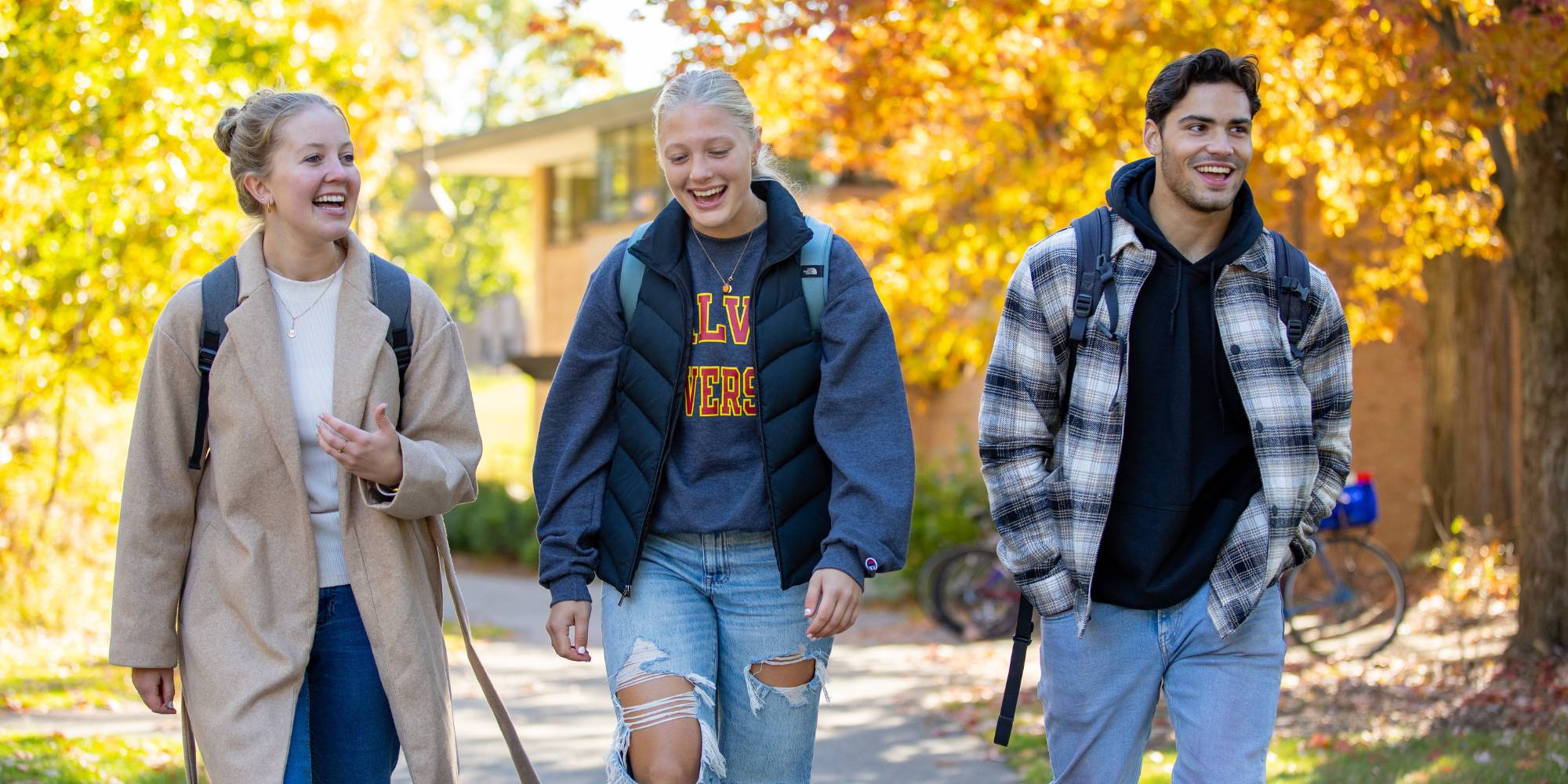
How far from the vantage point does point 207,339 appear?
11.7ft

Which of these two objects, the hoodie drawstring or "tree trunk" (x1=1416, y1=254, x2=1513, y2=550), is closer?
the hoodie drawstring

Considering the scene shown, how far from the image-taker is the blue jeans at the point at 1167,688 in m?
3.53

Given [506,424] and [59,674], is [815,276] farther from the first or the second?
[506,424]

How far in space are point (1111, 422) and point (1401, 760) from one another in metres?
4.02

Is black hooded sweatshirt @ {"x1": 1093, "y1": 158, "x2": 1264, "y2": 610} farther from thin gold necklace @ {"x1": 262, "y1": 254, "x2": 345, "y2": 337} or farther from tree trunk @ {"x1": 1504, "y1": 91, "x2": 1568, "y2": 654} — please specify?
tree trunk @ {"x1": 1504, "y1": 91, "x2": 1568, "y2": 654}

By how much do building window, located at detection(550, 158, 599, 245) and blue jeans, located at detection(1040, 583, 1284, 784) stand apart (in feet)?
86.5

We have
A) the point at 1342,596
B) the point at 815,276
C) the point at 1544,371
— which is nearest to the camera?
the point at 815,276

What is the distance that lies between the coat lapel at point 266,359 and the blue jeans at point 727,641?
0.81 meters

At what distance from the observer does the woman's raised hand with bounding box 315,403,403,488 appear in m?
3.38

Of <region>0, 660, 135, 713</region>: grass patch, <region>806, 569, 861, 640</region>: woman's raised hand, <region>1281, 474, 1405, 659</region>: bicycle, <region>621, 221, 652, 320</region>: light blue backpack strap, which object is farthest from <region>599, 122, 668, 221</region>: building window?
<region>806, 569, 861, 640</region>: woman's raised hand

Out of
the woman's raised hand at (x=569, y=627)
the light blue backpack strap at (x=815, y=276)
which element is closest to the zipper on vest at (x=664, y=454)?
the woman's raised hand at (x=569, y=627)

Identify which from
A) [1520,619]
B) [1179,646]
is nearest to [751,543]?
[1179,646]

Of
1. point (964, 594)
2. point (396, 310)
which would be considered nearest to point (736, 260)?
point (396, 310)

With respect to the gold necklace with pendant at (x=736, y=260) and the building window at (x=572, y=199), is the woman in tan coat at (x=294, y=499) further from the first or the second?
the building window at (x=572, y=199)
